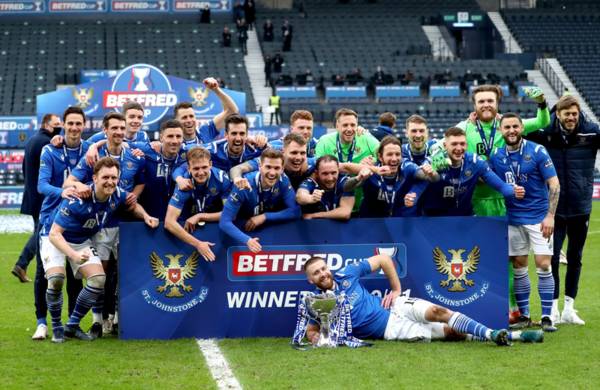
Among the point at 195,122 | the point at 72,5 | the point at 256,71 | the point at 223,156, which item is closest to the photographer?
the point at 223,156

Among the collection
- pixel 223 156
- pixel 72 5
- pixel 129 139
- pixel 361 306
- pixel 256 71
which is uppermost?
pixel 72 5

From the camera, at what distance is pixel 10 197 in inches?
1063

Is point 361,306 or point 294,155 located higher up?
point 294,155

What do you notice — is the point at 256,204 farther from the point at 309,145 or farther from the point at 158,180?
the point at 309,145

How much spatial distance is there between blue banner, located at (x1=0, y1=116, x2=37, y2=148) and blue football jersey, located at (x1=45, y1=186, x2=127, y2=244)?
77.4ft

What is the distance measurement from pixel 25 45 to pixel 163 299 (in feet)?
112

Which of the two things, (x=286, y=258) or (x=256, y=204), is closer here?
(x=256, y=204)

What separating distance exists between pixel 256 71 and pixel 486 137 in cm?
3190

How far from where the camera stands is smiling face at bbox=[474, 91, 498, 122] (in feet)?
31.0

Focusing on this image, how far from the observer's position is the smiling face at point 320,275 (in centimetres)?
848

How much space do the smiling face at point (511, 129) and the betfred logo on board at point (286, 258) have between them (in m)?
1.33

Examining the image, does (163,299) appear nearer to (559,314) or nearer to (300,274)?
(300,274)

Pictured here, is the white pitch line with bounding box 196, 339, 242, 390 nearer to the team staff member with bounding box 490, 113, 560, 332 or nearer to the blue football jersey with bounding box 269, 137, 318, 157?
the blue football jersey with bounding box 269, 137, 318, 157

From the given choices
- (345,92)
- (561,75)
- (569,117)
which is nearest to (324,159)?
(569,117)
